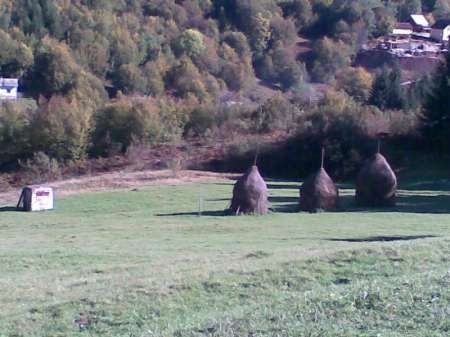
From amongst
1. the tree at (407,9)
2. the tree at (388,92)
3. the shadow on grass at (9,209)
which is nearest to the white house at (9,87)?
the tree at (388,92)

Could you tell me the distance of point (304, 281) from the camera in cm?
1505

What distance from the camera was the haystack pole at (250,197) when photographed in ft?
129

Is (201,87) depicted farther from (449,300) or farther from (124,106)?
(449,300)

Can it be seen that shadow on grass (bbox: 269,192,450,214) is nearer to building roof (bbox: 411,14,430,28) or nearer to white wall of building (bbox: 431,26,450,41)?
white wall of building (bbox: 431,26,450,41)

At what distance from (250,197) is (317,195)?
3.09 m

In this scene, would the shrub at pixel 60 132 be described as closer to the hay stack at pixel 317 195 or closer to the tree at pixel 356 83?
the tree at pixel 356 83

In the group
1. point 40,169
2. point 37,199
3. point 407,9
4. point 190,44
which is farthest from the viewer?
point 407,9

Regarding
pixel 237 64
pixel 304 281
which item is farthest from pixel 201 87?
pixel 304 281

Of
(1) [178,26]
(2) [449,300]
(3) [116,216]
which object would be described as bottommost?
(3) [116,216]

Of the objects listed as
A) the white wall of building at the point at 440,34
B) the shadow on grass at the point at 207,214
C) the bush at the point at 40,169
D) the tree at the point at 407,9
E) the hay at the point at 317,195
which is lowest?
the bush at the point at 40,169

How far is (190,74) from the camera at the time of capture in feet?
367

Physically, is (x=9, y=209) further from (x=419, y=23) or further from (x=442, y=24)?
(x=419, y=23)

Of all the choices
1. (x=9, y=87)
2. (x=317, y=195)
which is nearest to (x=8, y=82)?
(x=9, y=87)

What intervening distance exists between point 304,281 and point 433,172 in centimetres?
4635
